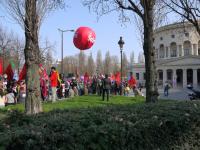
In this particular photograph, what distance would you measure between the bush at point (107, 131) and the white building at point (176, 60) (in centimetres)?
7571

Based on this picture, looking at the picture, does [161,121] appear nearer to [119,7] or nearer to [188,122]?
[188,122]

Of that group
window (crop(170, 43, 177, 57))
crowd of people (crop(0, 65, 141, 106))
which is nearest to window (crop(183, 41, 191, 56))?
window (crop(170, 43, 177, 57))

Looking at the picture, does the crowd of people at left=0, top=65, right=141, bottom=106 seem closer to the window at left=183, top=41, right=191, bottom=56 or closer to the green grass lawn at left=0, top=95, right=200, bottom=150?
the green grass lawn at left=0, top=95, right=200, bottom=150

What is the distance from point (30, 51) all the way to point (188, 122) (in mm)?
5184

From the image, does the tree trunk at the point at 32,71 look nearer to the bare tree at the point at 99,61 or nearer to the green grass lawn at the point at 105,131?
the green grass lawn at the point at 105,131

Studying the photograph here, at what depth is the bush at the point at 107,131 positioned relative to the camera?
4473mm

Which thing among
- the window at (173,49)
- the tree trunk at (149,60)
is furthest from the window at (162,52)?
the tree trunk at (149,60)

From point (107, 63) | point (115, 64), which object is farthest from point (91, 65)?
point (115, 64)

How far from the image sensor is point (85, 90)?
100 ft

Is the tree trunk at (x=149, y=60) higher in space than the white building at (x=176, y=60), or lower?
lower

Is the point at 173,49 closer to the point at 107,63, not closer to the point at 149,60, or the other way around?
the point at 107,63

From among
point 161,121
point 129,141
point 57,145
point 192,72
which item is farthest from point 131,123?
point 192,72

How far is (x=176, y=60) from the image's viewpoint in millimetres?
98625

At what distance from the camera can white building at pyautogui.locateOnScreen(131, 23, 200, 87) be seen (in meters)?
92.8
